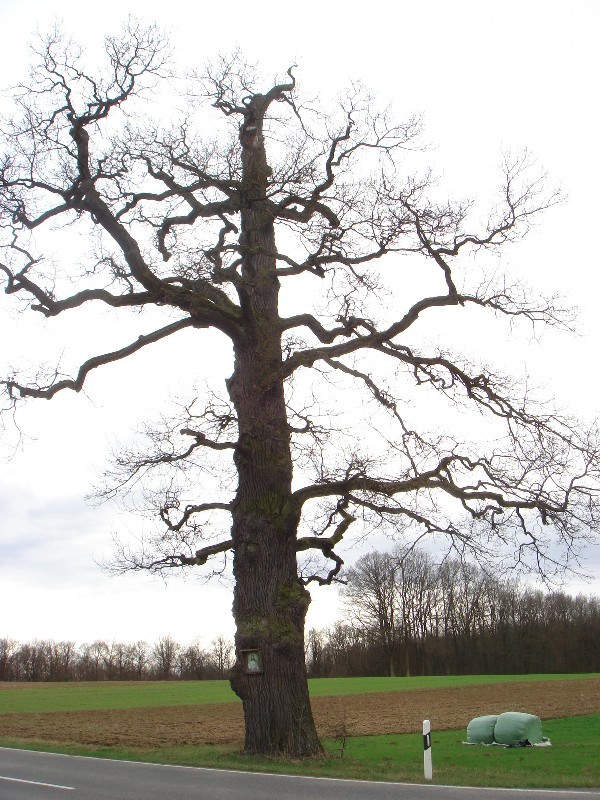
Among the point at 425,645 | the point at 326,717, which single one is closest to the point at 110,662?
the point at 425,645

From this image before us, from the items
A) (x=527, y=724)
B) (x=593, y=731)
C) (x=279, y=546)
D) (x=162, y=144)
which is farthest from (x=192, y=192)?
(x=593, y=731)

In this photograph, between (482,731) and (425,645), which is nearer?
(482,731)

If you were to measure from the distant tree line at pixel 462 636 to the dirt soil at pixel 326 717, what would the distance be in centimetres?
4863

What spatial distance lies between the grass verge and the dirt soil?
1.56 metres

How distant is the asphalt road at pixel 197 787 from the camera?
9.30 metres

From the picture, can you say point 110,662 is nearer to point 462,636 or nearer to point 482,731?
point 462,636

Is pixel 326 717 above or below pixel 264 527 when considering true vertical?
below

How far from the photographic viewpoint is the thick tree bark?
560 inches

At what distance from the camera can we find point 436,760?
685 inches

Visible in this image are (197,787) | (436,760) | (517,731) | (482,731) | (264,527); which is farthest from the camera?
(482,731)

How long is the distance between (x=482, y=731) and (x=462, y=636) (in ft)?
296

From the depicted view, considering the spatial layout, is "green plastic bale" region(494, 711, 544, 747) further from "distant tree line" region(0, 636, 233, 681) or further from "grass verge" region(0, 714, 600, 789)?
"distant tree line" region(0, 636, 233, 681)

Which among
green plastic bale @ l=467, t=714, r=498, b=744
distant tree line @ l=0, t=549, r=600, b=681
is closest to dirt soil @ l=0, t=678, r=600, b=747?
green plastic bale @ l=467, t=714, r=498, b=744

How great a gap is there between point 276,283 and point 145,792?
9.72 m
